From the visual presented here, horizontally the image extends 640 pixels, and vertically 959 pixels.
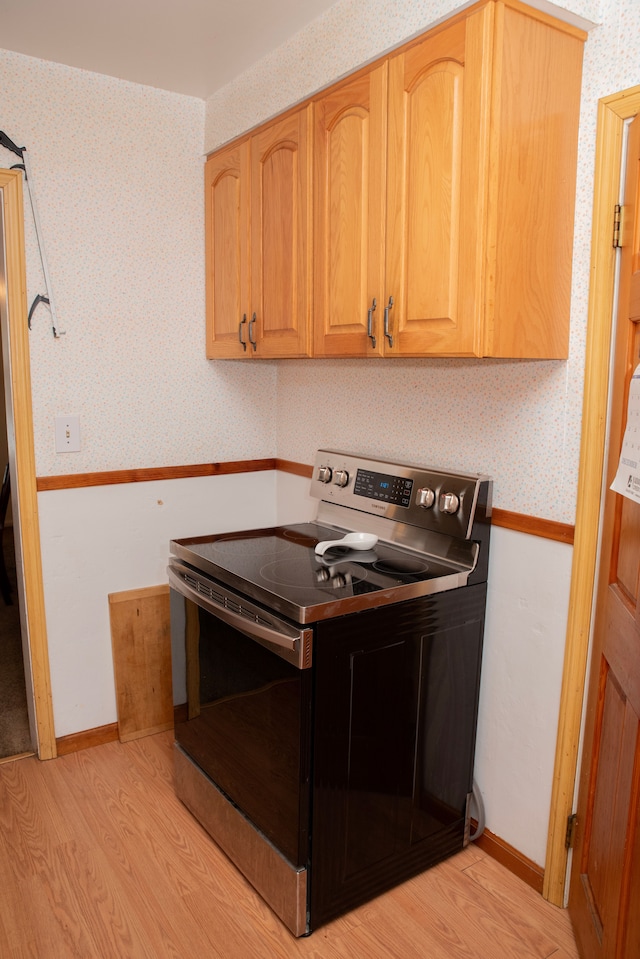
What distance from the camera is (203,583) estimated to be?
2.00 m

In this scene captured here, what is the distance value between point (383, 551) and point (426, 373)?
1.81 feet

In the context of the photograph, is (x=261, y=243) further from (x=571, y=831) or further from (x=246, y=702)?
(x=571, y=831)

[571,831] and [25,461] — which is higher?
[25,461]

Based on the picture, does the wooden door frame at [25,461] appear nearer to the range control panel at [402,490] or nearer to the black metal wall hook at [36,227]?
the black metal wall hook at [36,227]

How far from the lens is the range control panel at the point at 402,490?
1947 millimetres

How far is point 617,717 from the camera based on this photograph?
1.53 m

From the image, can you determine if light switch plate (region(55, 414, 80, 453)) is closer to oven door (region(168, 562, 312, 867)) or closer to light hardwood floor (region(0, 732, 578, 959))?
oven door (region(168, 562, 312, 867))

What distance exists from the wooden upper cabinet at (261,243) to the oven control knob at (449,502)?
60 centimetres

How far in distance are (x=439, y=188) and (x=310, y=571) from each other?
100 cm

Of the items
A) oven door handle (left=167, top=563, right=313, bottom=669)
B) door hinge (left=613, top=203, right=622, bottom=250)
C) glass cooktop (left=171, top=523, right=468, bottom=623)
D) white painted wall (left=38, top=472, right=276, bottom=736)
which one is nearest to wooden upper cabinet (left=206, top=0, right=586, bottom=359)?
door hinge (left=613, top=203, right=622, bottom=250)

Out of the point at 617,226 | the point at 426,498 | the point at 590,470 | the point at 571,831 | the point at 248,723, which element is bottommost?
the point at 571,831

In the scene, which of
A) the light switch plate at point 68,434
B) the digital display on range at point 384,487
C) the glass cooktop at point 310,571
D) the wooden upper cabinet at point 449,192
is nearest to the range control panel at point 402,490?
the digital display on range at point 384,487

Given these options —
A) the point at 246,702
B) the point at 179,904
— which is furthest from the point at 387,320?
the point at 179,904

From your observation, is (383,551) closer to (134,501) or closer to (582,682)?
(582,682)
